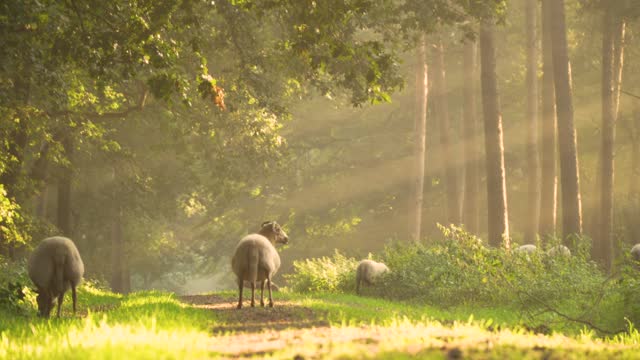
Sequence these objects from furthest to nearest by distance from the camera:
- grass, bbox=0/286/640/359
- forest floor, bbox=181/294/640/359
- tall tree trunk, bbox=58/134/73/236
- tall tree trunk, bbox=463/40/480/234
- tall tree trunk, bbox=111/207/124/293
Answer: tall tree trunk, bbox=111/207/124/293 → tall tree trunk, bbox=463/40/480/234 → tall tree trunk, bbox=58/134/73/236 → forest floor, bbox=181/294/640/359 → grass, bbox=0/286/640/359

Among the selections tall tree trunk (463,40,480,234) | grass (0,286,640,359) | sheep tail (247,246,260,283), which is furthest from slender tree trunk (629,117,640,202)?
grass (0,286,640,359)

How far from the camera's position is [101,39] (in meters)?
13.0

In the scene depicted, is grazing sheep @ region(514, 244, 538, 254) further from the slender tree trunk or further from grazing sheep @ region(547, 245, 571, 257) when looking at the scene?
the slender tree trunk

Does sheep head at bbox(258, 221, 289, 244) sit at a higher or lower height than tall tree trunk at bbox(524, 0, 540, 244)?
lower

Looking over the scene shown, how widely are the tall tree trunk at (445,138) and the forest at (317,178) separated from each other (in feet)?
0.47

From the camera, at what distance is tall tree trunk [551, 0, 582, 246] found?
1045 inches

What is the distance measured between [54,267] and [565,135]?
736 inches

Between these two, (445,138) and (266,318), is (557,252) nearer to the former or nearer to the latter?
(266,318)

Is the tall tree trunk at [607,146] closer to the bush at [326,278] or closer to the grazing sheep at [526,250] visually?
the grazing sheep at [526,250]

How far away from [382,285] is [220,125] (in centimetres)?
1330

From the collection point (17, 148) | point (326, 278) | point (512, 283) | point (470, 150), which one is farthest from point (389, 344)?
point (470, 150)

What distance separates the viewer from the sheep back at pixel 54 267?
14.4 metres

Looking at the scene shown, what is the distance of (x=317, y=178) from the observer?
5288cm

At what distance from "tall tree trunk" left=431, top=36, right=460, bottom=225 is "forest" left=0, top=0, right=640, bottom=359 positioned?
0.14 meters
